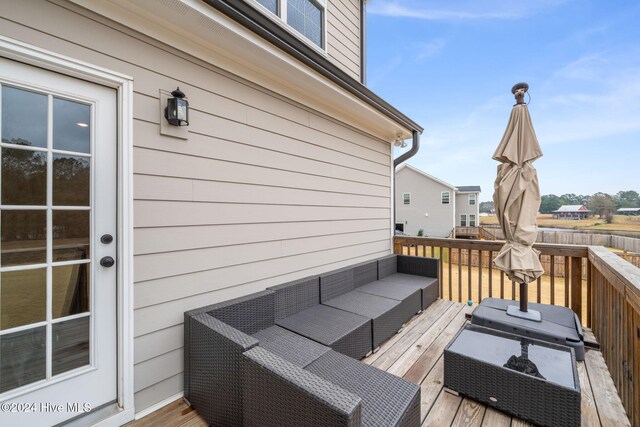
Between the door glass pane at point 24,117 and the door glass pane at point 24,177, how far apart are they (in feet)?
0.21

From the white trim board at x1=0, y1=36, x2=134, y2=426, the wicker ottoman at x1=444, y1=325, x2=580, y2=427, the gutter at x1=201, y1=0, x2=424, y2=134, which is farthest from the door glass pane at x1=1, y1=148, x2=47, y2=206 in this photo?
the wicker ottoman at x1=444, y1=325, x2=580, y2=427

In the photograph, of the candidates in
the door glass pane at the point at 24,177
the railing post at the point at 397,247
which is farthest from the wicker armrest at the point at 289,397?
the railing post at the point at 397,247

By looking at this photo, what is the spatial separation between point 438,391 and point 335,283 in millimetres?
1422

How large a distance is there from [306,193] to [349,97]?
1212 millimetres

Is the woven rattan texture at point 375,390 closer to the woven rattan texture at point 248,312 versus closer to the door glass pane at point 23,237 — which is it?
the woven rattan texture at point 248,312

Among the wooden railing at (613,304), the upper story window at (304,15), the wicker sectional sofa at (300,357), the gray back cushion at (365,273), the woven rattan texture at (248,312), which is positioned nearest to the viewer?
the wicker sectional sofa at (300,357)

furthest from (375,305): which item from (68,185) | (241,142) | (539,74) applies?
(539,74)

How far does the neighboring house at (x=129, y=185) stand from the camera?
140cm

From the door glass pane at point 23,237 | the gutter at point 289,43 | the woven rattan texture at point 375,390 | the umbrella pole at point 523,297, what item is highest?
the gutter at point 289,43

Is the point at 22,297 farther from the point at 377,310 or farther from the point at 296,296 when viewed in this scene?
the point at 377,310

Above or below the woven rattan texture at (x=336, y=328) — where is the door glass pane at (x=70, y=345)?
above

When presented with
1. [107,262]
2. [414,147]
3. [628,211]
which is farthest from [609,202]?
[107,262]

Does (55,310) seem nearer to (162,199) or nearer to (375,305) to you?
(162,199)

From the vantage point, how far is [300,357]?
1.80m
